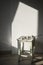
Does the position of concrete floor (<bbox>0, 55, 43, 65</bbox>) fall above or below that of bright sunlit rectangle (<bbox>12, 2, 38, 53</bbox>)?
below

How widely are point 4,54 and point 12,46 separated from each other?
0.31 meters

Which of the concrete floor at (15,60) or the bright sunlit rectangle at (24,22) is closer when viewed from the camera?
the concrete floor at (15,60)

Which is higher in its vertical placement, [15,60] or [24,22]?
[24,22]

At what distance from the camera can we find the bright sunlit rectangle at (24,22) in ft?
13.7

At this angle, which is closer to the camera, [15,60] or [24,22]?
[15,60]

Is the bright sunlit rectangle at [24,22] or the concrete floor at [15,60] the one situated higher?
the bright sunlit rectangle at [24,22]

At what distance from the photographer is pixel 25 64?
3375 millimetres

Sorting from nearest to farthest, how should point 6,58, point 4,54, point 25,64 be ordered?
point 25,64 < point 6,58 < point 4,54

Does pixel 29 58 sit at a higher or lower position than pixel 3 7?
lower

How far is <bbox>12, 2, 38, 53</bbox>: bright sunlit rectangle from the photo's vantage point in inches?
165

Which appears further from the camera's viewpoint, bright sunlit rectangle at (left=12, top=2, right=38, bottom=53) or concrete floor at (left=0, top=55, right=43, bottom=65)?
bright sunlit rectangle at (left=12, top=2, right=38, bottom=53)

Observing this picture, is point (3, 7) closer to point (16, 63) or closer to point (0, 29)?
point (0, 29)

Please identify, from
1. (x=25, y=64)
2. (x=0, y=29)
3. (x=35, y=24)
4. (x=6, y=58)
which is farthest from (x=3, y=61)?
(x=35, y=24)

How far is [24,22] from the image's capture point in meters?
4.22
